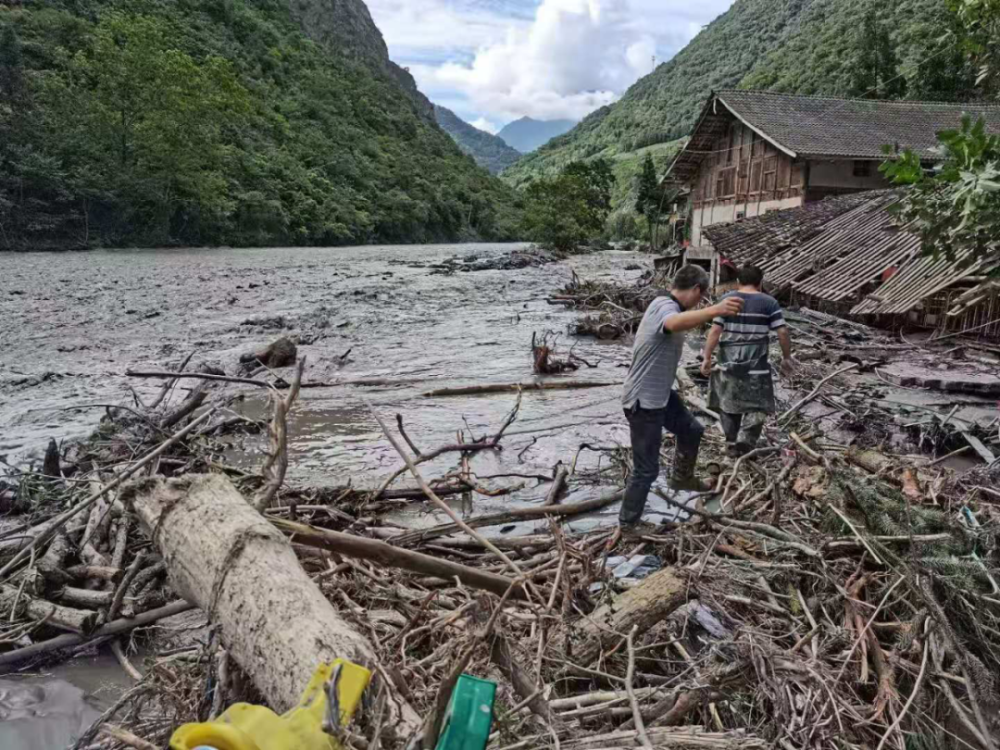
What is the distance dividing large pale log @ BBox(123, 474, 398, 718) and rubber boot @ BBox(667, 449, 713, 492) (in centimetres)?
395

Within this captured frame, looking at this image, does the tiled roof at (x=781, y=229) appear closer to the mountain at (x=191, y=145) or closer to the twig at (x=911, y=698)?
the twig at (x=911, y=698)

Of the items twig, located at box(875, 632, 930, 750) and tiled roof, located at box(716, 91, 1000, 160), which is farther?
tiled roof, located at box(716, 91, 1000, 160)

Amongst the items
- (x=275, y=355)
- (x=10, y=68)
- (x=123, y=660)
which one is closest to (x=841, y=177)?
(x=275, y=355)

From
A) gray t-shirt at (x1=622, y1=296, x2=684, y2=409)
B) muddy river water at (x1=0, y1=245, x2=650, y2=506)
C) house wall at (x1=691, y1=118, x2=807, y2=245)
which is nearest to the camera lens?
gray t-shirt at (x1=622, y1=296, x2=684, y2=409)

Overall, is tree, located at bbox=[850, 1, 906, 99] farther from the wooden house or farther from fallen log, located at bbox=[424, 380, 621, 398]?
fallen log, located at bbox=[424, 380, 621, 398]

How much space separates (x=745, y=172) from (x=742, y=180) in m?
0.34

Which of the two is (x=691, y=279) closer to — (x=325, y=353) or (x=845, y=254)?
(x=325, y=353)

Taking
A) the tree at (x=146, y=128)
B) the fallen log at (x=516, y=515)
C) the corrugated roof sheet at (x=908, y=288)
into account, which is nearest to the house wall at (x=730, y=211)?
the corrugated roof sheet at (x=908, y=288)

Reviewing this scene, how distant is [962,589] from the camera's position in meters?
2.97

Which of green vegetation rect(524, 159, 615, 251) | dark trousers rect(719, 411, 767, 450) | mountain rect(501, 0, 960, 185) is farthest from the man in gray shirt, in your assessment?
green vegetation rect(524, 159, 615, 251)

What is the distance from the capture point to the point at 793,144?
21469mm

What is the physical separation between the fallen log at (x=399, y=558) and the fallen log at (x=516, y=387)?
266 inches

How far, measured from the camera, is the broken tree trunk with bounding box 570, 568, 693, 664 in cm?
300

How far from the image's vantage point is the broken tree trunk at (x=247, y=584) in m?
2.21
